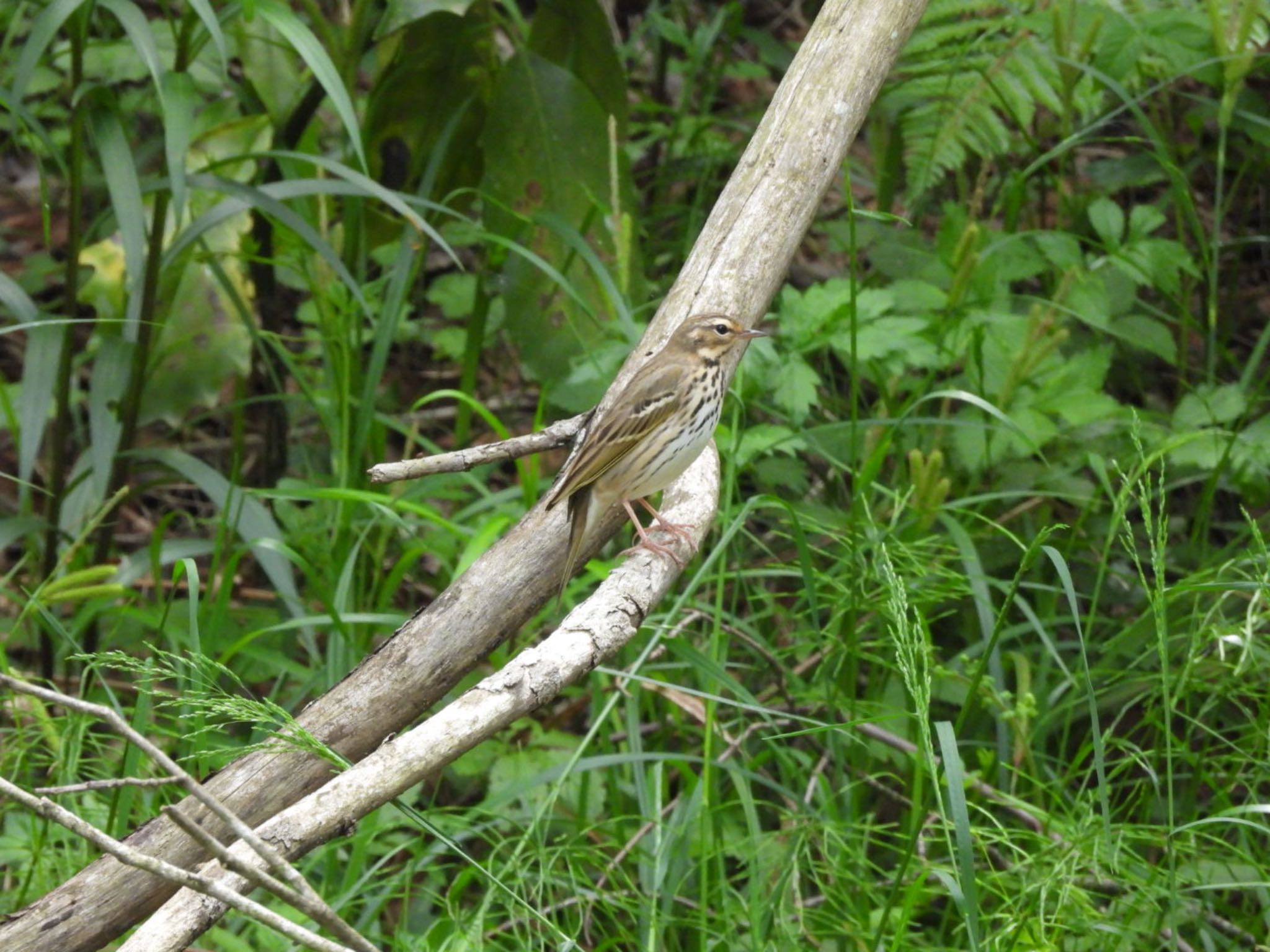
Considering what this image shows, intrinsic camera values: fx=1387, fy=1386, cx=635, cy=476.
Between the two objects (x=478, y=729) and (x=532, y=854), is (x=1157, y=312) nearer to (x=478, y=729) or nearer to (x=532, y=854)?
(x=532, y=854)

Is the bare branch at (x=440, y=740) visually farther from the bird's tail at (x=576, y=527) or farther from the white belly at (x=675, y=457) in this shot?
the white belly at (x=675, y=457)

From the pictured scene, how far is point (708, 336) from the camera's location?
3.21 m

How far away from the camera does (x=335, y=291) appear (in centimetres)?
448

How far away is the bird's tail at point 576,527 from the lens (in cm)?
281

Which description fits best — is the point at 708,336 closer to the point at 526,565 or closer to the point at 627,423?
the point at 627,423

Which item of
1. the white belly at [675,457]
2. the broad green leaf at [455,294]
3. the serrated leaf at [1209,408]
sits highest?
the white belly at [675,457]

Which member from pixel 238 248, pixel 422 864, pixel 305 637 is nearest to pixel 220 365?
pixel 238 248

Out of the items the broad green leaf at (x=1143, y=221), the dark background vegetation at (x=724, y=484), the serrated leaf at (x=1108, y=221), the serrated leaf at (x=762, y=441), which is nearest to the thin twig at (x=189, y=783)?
the dark background vegetation at (x=724, y=484)

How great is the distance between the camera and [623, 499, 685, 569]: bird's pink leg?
9.05 feet

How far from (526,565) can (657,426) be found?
0.58m

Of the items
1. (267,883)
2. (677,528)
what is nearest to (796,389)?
(677,528)

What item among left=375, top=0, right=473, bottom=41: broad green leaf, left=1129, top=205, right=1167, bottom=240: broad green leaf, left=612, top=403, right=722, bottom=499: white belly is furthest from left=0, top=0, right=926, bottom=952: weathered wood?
left=1129, top=205, right=1167, bottom=240: broad green leaf

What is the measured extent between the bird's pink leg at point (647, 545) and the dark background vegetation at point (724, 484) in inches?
4.3

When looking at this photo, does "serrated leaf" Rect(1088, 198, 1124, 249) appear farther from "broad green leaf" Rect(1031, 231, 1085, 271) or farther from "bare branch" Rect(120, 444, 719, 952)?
"bare branch" Rect(120, 444, 719, 952)
